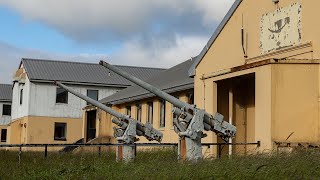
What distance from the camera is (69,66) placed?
169 ft

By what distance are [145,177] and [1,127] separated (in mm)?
52365

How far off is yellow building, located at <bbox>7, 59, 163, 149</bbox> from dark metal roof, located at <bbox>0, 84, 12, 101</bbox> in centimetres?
1145

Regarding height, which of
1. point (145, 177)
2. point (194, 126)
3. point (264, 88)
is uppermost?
point (264, 88)

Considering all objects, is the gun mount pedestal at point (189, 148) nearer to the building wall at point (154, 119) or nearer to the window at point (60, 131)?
the building wall at point (154, 119)

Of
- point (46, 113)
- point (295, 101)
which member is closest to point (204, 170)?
point (295, 101)

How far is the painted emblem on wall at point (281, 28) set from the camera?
59.5 ft

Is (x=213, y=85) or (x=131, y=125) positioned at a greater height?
(x=213, y=85)

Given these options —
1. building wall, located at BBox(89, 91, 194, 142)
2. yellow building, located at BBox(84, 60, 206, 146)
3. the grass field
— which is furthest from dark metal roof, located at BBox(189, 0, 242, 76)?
the grass field

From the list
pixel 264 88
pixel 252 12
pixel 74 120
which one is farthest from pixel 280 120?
pixel 74 120

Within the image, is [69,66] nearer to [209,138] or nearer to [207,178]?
[209,138]

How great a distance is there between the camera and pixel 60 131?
47594 millimetres

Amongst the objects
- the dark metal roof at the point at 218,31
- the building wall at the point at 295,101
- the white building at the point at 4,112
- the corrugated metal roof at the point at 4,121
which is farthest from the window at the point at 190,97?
the corrugated metal roof at the point at 4,121

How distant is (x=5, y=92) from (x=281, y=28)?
49.0 meters

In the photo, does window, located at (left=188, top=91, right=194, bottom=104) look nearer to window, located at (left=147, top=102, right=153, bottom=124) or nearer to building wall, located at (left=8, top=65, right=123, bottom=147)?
window, located at (left=147, top=102, right=153, bottom=124)
